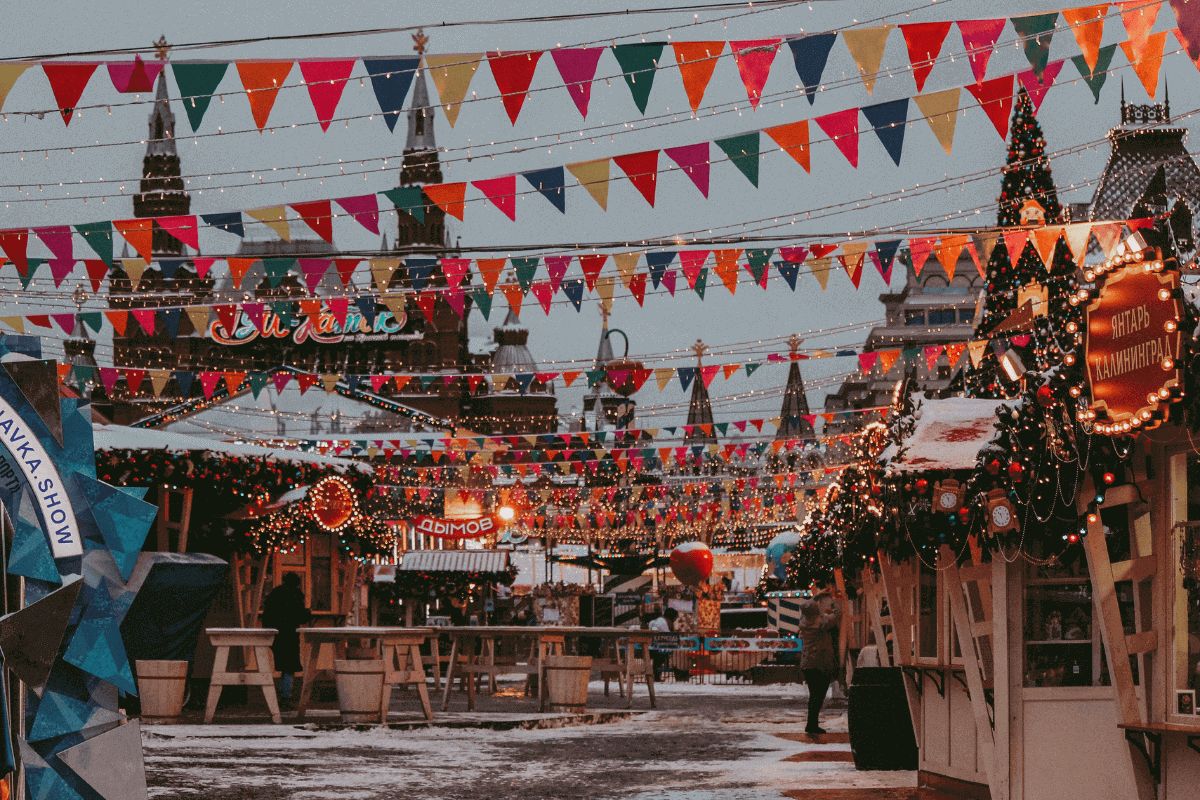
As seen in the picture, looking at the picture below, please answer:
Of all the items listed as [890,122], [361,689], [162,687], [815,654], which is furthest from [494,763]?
[890,122]

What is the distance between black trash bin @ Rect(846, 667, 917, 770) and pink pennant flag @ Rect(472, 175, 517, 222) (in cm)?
479

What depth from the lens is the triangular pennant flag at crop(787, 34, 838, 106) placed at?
8945 millimetres

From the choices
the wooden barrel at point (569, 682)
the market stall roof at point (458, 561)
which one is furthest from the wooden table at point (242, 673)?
the market stall roof at point (458, 561)

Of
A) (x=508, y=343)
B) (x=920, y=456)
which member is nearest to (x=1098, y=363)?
(x=920, y=456)

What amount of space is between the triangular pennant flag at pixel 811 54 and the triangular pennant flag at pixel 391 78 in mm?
2426

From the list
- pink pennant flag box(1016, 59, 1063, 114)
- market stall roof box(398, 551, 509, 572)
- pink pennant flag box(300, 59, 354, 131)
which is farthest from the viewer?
market stall roof box(398, 551, 509, 572)

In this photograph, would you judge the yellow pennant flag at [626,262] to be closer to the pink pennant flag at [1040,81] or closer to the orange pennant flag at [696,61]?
the orange pennant flag at [696,61]

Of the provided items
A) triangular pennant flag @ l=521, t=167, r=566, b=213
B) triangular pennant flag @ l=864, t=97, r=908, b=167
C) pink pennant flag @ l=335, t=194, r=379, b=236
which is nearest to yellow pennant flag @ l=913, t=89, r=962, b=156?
triangular pennant flag @ l=864, t=97, r=908, b=167

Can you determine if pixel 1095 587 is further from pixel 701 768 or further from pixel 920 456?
pixel 701 768

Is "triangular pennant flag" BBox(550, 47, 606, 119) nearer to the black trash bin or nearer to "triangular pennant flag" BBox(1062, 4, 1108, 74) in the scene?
"triangular pennant flag" BBox(1062, 4, 1108, 74)

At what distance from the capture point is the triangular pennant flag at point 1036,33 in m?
8.88

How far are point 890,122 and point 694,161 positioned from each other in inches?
63.0

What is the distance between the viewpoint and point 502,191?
1170 cm

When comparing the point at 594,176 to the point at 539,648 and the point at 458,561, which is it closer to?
the point at 539,648
